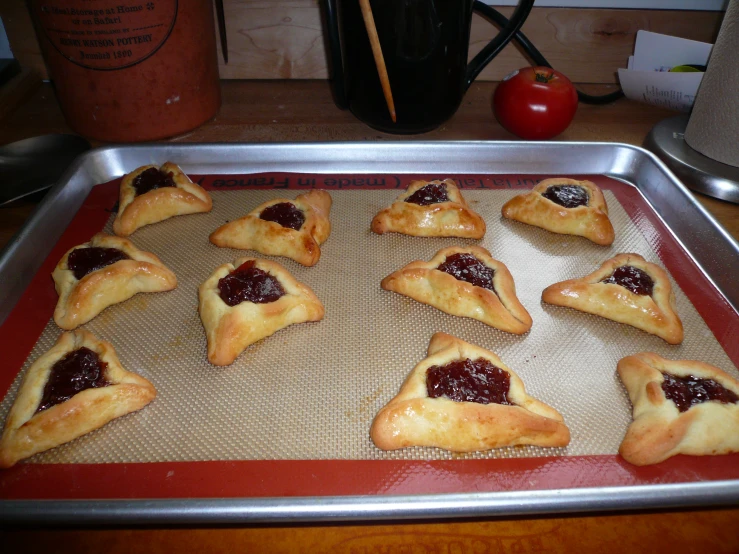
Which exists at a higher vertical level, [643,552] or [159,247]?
[159,247]

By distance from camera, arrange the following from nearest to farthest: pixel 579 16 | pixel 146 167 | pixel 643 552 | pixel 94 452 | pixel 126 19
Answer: pixel 643 552 → pixel 94 452 → pixel 126 19 → pixel 146 167 → pixel 579 16

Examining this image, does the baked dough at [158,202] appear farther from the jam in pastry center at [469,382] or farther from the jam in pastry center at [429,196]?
the jam in pastry center at [469,382]

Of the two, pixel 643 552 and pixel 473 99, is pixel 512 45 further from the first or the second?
pixel 643 552

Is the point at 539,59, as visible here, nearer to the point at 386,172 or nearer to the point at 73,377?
the point at 386,172

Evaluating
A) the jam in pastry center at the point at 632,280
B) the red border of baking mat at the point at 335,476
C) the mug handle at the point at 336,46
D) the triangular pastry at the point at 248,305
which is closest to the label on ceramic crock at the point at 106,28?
the mug handle at the point at 336,46

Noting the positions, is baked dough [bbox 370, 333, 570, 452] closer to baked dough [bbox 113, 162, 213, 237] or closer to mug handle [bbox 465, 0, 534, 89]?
baked dough [bbox 113, 162, 213, 237]

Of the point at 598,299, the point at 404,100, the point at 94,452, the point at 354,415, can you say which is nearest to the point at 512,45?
the point at 404,100
